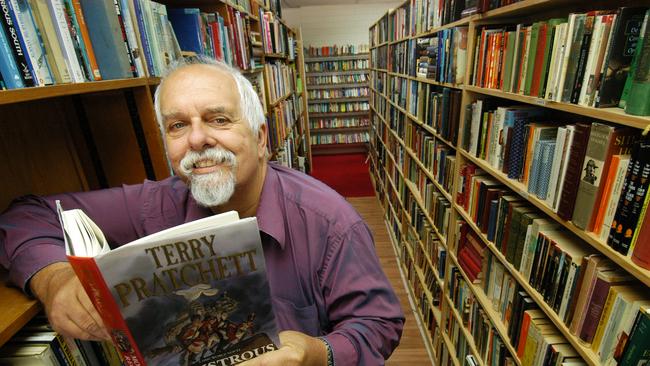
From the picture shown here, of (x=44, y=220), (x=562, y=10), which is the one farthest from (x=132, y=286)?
(x=562, y=10)

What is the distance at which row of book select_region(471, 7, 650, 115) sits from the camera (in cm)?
73

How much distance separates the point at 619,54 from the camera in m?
0.76

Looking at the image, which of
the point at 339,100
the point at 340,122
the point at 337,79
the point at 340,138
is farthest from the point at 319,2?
the point at 340,138

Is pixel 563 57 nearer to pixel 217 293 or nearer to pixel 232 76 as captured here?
pixel 232 76

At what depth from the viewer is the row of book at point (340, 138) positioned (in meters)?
6.60

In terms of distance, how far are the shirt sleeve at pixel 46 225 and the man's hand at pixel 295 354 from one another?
48cm

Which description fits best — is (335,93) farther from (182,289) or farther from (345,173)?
(182,289)

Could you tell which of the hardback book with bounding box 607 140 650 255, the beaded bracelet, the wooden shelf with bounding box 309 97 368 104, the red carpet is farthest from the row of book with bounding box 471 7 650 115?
the wooden shelf with bounding box 309 97 368 104

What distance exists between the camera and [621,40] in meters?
0.75

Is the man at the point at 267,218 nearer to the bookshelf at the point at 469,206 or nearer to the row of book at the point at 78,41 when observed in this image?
the row of book at the point at 78,41

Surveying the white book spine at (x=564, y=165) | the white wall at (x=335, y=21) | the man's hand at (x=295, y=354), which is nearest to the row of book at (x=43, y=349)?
the man's hand at (x=295, y=354)

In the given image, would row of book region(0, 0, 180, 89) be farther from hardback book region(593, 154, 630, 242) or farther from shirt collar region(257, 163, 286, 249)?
hardback book region(593, 154, 630, 242)

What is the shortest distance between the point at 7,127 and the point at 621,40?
1.56 metres

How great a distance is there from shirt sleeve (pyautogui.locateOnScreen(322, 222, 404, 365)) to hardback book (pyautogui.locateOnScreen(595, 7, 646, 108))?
0.72m
